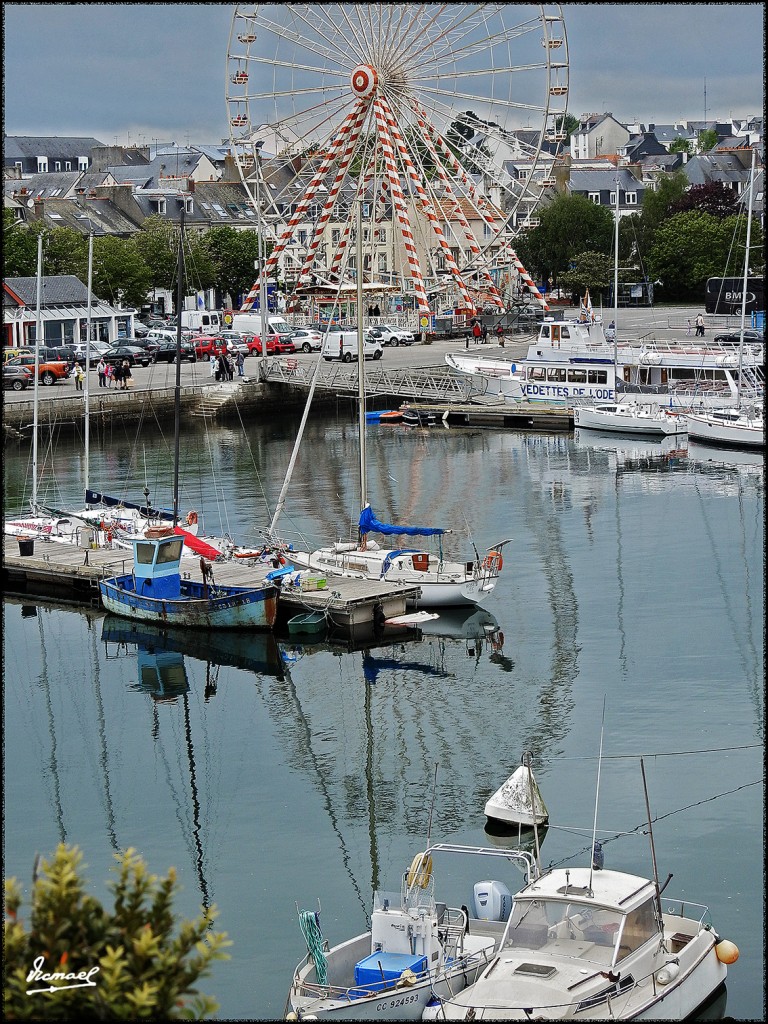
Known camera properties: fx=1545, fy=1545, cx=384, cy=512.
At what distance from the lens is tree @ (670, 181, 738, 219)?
4200 inches

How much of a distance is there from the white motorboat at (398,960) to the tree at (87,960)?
6923mm

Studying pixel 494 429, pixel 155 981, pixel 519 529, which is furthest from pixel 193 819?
pixel 494 429

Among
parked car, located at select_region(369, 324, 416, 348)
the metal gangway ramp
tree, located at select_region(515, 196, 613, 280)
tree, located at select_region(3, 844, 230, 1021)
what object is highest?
Result: tree, located at select_region(515, 196, 613, 280)

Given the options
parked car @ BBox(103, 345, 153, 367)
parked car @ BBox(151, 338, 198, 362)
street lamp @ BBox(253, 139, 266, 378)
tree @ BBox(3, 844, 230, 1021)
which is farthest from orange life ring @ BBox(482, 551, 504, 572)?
parked car @ BBox(151, 338, 198, 362)

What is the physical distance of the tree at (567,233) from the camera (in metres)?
104

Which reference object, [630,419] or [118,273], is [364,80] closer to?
[630,419]

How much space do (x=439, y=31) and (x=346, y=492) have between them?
16.9 meters

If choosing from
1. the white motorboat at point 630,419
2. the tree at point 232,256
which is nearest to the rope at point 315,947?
the white motorboat at point 630,419

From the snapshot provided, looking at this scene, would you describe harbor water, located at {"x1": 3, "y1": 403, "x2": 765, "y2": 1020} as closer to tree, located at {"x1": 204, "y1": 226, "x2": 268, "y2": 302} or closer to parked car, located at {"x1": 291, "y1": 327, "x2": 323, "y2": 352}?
parked car, located at {"x1": 291, "y1": 327, "x2": 323, "y2": 352}

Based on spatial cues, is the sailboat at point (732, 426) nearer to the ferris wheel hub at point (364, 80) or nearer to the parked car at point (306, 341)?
the ferris wheel hub at point (364, 80)

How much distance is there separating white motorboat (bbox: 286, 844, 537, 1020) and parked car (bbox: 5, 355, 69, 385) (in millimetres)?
55400

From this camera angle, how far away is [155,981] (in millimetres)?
8867

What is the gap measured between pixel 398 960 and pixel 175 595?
20288 mm

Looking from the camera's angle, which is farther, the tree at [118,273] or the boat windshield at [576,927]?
the tree at [118,273]
